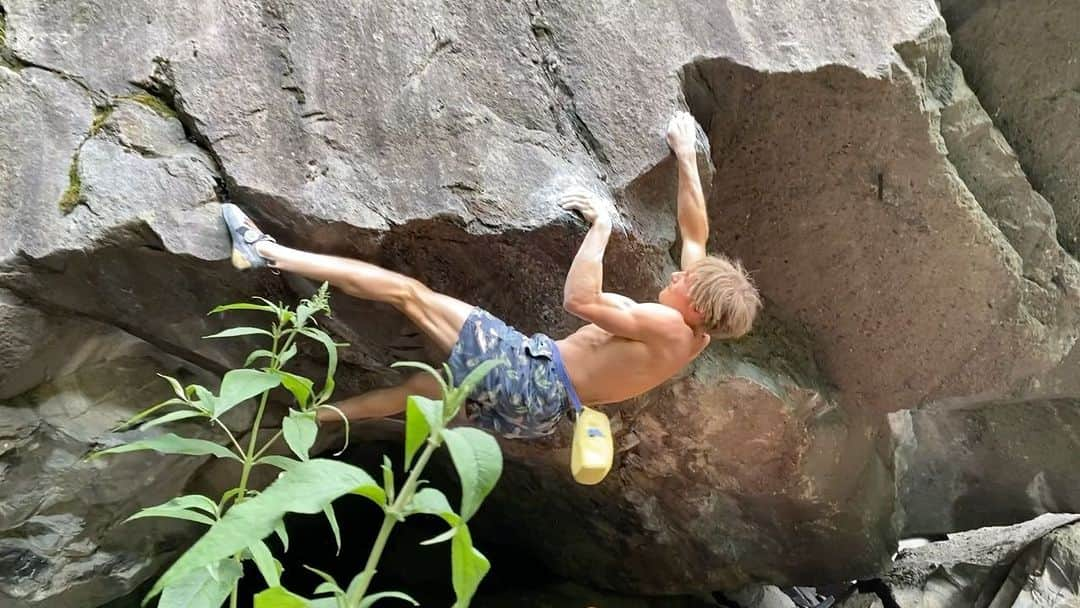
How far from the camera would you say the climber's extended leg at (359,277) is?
1.63 metres

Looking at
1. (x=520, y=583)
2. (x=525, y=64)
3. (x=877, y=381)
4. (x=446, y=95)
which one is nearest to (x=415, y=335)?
(x=446, y=95)

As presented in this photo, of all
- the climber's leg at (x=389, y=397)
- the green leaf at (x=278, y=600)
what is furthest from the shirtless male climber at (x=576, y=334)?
the green leaf at (x=278, y=600)

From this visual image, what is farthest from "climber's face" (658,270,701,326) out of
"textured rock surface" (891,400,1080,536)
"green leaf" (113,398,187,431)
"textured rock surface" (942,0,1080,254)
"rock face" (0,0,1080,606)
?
"textured rock surface" (891,400,1080,536)

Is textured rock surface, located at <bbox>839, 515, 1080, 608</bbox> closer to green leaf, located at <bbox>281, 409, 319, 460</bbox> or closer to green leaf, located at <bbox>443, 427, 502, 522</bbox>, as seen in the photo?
green leaf, located at <bbox>281, 409, 319, 460</bbox>

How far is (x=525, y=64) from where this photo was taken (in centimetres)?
191

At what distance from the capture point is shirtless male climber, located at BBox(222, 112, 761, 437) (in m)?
1.65

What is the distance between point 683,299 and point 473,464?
1.08 metres

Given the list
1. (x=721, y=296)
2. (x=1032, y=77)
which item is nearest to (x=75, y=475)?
(x=721, y=296)

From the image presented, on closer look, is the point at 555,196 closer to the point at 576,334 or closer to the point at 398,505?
the point at 576,334

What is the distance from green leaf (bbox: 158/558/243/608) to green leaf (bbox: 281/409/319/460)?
0.18 meters

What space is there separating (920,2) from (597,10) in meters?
0.88

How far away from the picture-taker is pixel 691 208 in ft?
5.93

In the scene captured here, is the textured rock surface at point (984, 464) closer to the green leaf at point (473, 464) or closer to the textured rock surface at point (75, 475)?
the textured rock surface at point (75, 475)

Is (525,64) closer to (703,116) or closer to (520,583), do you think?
(703,116)
